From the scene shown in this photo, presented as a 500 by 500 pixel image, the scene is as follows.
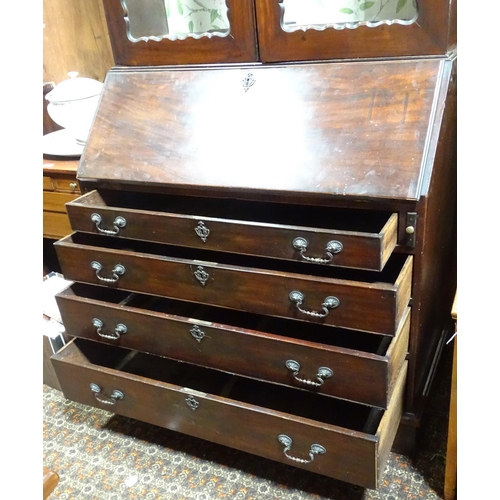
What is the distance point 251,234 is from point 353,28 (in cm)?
50

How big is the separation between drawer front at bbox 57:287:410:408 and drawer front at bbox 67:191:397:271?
20 centimetres

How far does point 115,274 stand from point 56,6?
119cm

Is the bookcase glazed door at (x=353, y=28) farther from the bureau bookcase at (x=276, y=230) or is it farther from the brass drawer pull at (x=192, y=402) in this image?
the brass drawer pull at (x=192, y=402)

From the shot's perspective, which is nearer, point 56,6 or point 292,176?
point 292,176

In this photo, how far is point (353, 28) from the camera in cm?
110

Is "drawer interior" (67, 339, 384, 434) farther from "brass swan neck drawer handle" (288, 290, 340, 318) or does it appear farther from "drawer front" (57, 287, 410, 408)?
"brass swan neck drawer handle" (288, 290, 340, 318)

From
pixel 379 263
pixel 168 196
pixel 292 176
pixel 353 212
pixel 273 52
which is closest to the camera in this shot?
pixel 379 263

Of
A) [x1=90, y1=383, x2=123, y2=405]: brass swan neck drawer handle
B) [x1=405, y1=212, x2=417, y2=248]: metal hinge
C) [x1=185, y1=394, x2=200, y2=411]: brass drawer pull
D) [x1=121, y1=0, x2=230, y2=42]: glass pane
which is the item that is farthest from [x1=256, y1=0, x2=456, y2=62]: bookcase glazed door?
[x1=90, y1=383, x2=123, y2=405]: brass swan neck drawer handle

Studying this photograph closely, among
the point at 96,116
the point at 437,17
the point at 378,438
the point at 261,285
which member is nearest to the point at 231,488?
the point at 378,438

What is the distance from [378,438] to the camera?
105 cm

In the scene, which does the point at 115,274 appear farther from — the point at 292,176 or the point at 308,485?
the point at 308,485

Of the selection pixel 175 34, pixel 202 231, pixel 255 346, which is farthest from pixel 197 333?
pixel 175 34

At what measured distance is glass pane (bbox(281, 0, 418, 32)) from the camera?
115cm

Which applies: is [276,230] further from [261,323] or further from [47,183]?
[47,183]
